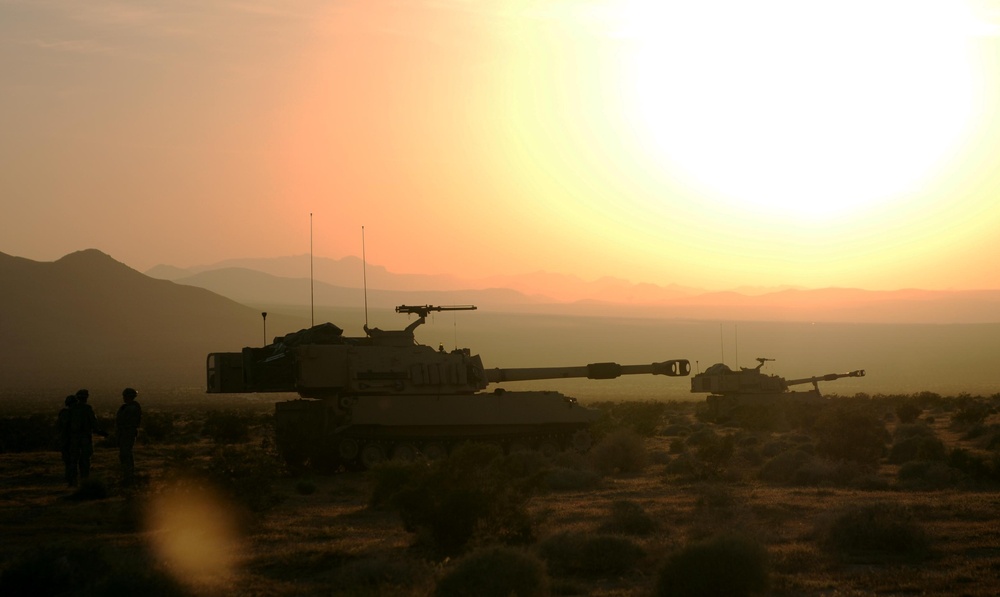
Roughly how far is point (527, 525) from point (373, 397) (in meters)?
11.6

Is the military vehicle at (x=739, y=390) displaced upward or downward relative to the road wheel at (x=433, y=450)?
upward

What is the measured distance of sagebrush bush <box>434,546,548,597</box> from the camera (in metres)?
10.2

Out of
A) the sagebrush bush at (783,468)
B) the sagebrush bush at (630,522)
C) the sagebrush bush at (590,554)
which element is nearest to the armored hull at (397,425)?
the sagebrush bush at (783,468)

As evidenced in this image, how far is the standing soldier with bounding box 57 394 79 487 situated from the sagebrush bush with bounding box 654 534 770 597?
14.2 metres

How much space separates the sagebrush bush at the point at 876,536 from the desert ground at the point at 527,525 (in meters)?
0.03

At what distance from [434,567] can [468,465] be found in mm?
3267

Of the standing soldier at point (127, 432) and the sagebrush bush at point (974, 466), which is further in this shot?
the sagebrush bush at point (974, 466)

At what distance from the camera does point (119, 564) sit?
34.6ft

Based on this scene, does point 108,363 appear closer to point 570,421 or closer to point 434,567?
point 570,421

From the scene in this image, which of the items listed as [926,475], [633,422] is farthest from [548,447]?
[633,422]

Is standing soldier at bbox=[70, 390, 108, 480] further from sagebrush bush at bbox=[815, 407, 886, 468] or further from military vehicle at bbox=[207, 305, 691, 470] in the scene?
sagebrush bush at bbox=[815, 407, 886, 468]

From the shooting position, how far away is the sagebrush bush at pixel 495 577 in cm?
1017

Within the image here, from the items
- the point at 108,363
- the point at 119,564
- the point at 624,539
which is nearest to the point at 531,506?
the point at 624,539

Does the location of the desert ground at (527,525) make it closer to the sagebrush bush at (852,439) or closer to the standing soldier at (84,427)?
the sagebrush bush at (852,439)
